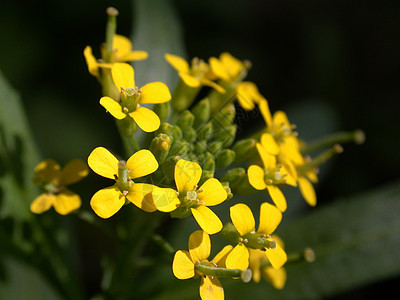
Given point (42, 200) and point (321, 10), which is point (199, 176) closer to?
point (42, 200)

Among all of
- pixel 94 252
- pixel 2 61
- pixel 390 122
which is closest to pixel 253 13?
pixel 390 122

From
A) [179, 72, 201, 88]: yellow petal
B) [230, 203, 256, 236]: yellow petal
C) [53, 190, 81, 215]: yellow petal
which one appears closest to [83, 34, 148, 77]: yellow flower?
[179, 72, 201, 88]: yellow petal

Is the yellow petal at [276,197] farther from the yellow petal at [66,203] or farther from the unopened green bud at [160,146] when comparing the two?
the yellow petal at [66,203]

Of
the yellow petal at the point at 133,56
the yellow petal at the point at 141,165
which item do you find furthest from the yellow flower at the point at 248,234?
the yellow petal at the point at 133,56

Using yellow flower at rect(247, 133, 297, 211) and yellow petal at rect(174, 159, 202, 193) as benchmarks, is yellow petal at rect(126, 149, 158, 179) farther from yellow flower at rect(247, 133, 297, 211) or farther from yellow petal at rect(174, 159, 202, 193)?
yellow flower at rect(247, 133, 297, 211)

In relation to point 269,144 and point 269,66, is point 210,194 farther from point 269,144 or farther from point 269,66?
point 269,66

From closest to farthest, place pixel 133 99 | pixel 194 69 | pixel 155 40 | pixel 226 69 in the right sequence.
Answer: pixel 133 99, pixel 194 69, pixel 226 69, pixel 155 40

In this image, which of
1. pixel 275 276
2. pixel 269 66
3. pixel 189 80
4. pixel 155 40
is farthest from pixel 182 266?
pixel 269 66
